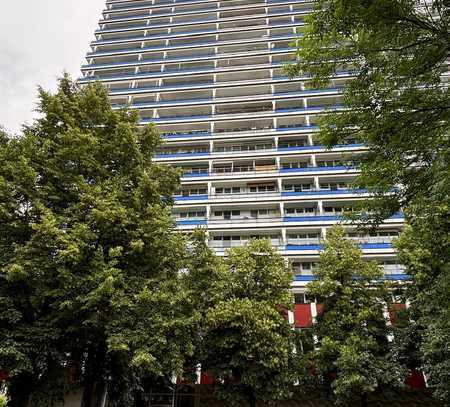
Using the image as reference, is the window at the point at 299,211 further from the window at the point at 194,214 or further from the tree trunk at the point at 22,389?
the tree trunk at the point at 22,389

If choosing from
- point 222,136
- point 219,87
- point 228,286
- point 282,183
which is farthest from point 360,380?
point 219,87

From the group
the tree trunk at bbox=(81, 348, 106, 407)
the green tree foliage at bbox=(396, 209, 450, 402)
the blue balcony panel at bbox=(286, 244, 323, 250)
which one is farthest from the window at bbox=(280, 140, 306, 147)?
the tree trunk at bbox=(81, 348, 106, 407)

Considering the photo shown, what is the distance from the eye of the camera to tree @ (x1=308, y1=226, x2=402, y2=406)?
16016 mm

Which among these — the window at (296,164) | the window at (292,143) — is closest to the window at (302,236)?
the window at (296,164)

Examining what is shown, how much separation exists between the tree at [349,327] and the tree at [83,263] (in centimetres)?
816

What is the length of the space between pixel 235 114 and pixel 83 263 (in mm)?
28749

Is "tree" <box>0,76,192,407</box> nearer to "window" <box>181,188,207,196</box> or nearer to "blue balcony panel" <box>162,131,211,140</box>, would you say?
"window" <box>181,188,207,196</box>

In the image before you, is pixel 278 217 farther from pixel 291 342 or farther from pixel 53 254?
pixel 53 254

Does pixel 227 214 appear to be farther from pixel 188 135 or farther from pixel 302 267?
pixel 188 135

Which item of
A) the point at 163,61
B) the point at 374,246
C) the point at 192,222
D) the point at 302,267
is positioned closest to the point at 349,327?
the point at 302,267

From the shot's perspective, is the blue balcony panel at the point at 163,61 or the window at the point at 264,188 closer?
the window at the point at 264,188

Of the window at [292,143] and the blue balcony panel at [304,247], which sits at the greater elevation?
the window at [292,143]

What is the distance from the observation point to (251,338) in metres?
15.6

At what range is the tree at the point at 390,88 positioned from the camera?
19.6 ft
